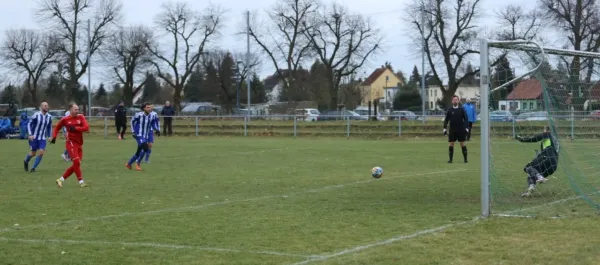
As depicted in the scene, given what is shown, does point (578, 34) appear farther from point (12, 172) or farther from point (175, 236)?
point (175, 236)

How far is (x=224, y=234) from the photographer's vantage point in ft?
27.8

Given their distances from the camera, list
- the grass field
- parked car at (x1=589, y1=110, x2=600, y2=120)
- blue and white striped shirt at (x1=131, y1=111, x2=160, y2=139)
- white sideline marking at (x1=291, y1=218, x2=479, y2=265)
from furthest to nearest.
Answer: blue and white striped shirt at (x1=131, y1=111, x2=160, y2=139) → parked car at (x1=589, y1=110, x2=600, y2=120) → the grass field → white sideline marking at (x1=291, y1=218, x2=479, y2=265)

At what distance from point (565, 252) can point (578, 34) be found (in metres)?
41.3

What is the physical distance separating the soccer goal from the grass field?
0.71 ft

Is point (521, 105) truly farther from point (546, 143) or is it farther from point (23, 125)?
point (23, 125)

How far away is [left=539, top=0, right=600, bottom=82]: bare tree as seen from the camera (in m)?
44.7

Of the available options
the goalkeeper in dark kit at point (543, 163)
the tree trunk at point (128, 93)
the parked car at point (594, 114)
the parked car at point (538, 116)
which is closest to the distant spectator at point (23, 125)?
the tree trunk at point (128, 93)

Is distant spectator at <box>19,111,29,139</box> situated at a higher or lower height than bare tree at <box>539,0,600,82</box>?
lower

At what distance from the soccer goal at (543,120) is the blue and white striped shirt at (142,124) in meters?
9.81

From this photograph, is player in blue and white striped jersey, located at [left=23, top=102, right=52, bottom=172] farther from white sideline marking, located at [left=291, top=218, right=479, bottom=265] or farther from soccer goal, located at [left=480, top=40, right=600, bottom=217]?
white sideline marking, located at [left=291, top=218, right=479, bottom=265]

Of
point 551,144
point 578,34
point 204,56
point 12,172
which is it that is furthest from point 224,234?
point 204,56

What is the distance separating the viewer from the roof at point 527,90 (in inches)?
417

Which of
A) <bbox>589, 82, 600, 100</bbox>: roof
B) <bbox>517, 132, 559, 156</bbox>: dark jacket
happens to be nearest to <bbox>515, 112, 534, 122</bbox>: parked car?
<bbox>517, 132, 559, 156</bbox>: dark jacket

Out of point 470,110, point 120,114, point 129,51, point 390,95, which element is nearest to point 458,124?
point 470,110
